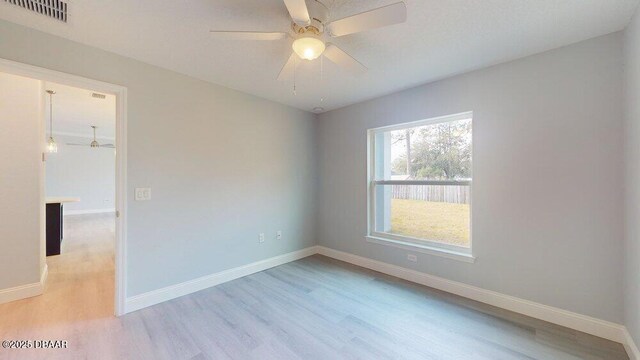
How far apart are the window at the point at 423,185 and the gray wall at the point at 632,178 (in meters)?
1.11

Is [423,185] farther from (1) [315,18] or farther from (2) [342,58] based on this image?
(1) [315,18]

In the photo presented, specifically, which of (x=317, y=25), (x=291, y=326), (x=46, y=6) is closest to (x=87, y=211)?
(x=46, y=6)

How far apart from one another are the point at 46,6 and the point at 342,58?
213 cm

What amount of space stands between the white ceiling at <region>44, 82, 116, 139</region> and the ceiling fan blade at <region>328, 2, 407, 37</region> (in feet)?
11.4

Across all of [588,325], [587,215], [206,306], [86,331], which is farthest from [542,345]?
[86,331]

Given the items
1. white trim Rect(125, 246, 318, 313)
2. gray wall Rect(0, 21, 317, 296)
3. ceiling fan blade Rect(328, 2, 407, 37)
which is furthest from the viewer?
white trim Rect(125, 246, 318, 313)

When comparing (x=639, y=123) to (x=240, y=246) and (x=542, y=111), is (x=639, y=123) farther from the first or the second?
(x=240, y=246)

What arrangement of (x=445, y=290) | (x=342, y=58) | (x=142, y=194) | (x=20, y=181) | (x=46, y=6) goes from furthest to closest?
(x=445, y=290) → (x=20, y=181) → (x=142, y=194) → (x=342, y=58) → (x=46, y=6)

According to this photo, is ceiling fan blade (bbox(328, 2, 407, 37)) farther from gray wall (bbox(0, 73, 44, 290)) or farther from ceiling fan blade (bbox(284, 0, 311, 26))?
gray wall (bbox(0, 73, 44, 290))

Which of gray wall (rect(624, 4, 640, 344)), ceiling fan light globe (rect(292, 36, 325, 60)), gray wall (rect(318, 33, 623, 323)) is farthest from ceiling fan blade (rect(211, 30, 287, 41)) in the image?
gray wall (rect(624, 4, 640, 344))

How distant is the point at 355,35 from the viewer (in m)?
2.02

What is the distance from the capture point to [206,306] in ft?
8.32

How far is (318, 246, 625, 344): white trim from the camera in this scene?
1997 millimetres

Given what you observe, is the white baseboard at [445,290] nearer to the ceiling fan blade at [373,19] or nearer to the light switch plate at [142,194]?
the light switch plate at [142,194]
